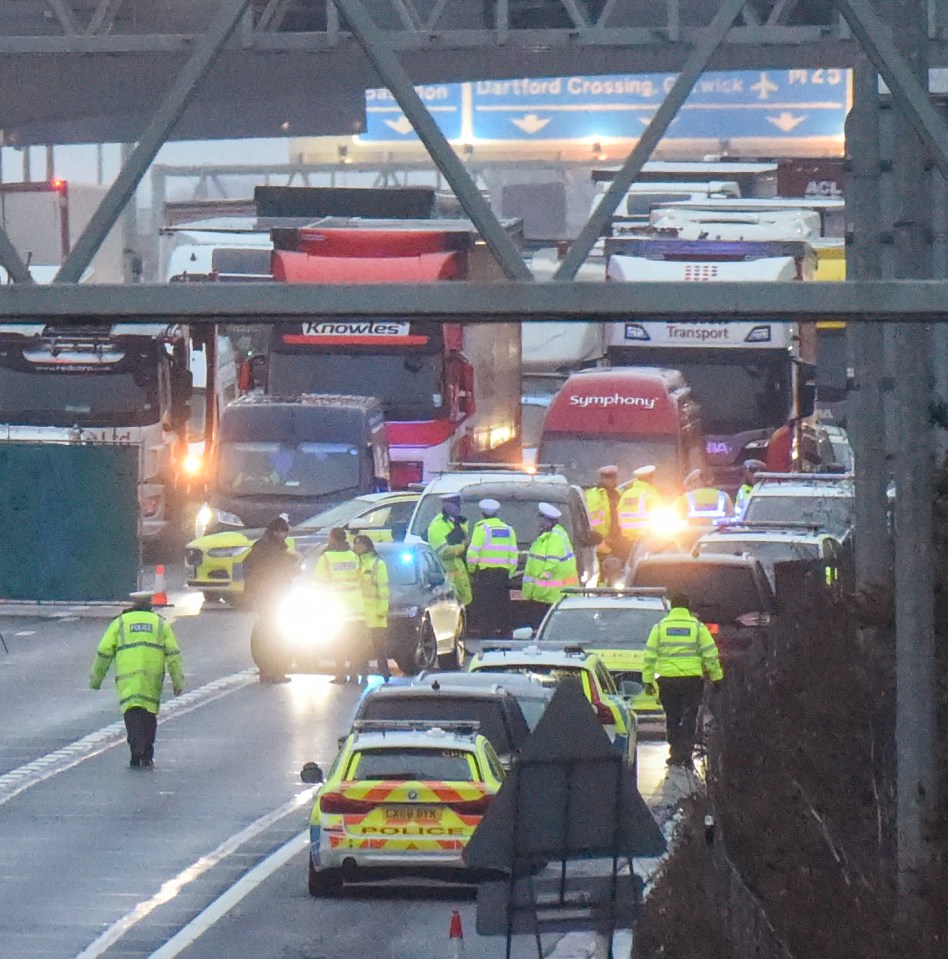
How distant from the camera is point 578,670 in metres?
21.0

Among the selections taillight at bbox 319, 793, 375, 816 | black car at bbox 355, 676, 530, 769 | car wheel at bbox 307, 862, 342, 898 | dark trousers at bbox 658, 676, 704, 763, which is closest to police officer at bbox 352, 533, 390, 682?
dark trousers at bbox 658, 676, 704, 763

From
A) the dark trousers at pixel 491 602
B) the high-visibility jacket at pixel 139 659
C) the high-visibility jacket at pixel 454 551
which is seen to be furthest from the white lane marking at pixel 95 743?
the dark trousers at pixel 491 602

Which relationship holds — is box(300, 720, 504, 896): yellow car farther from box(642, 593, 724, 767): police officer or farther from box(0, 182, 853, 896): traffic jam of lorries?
box(642, 593, 724, 767): police officer

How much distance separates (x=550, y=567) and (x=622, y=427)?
829cm

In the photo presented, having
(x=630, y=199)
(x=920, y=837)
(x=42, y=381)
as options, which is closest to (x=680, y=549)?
(x=42, y=381)

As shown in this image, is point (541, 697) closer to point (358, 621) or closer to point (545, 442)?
point (358, 621)

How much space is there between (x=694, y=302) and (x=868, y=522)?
285 inches

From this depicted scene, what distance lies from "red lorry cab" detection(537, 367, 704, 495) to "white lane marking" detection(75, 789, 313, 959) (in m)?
15.8

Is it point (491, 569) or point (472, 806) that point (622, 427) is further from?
point (472, 806)

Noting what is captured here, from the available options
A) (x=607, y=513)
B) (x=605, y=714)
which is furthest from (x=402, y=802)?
(x=607, y=513)

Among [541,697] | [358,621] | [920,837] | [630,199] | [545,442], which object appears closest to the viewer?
[920,837]

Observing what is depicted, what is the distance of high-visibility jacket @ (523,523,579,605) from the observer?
28844 mm

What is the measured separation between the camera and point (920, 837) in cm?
1123

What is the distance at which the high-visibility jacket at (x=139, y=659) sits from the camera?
22.3 m
